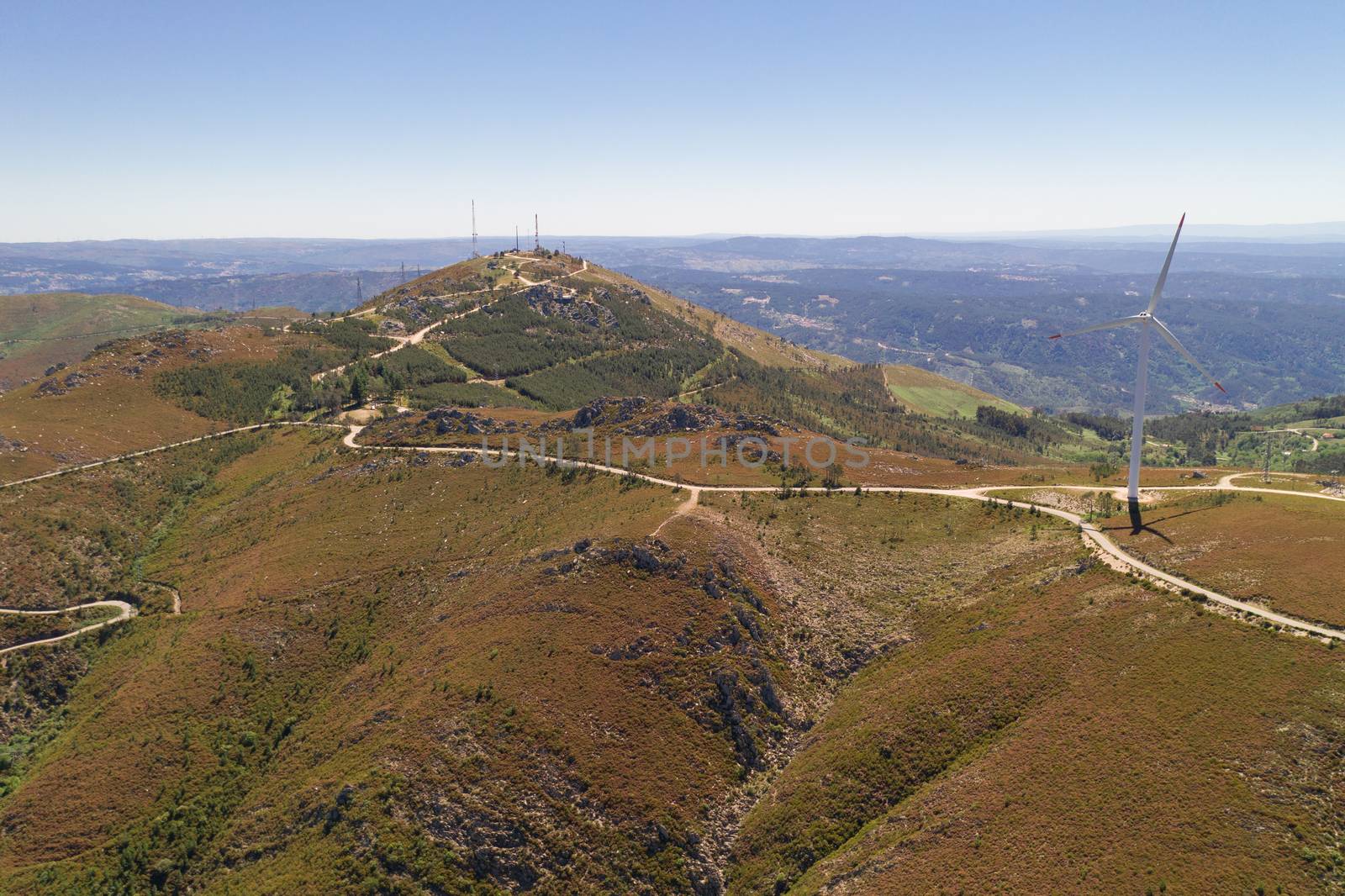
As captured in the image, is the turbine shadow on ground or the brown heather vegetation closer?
the brown heather vegetation

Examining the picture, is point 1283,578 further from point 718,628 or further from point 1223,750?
point 718,628

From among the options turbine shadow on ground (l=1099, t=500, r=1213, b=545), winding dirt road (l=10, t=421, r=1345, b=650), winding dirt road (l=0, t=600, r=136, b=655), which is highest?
turbine shadow on ground (l=1099, t=500, r=1213, b=545)

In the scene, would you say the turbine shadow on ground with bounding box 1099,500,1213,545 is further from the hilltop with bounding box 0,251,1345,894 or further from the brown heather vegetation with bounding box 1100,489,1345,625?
the hilltop with bounding box 0,251,1345,894

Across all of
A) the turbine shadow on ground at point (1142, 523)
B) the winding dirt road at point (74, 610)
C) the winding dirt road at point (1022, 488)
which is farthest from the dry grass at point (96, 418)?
the turbine shadow on ground at point (1142, 523)

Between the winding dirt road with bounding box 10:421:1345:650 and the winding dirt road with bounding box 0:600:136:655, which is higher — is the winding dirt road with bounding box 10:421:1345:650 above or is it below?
above

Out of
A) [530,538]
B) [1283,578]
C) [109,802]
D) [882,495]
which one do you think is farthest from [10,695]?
[1283,578]

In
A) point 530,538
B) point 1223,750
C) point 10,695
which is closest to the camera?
point 1223,750

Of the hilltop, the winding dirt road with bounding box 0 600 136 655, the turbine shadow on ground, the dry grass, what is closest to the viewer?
the hilltop

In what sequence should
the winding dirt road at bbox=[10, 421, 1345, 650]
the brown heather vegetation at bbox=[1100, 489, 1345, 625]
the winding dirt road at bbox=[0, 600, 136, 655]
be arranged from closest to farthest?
the winding dirt road at bbox=[10, 421, 1345, 650] < the brown heather vegetation at bbox=[1100, 489, 1345, 625] < the winding dirt road at bbox=[0, 600, 136, 655]

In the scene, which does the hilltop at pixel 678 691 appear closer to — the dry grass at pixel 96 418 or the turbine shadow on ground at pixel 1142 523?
the turbine shadow on ground at pixel 1142 523

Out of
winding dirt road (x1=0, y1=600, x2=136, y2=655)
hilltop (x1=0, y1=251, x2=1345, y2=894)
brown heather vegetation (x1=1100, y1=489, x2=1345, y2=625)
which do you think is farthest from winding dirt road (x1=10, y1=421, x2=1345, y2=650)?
brown heather vegetation (x1=1100, y1=489, x2=1345, y2=625)

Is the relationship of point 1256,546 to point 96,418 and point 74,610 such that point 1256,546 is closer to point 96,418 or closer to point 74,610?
point 74,610
